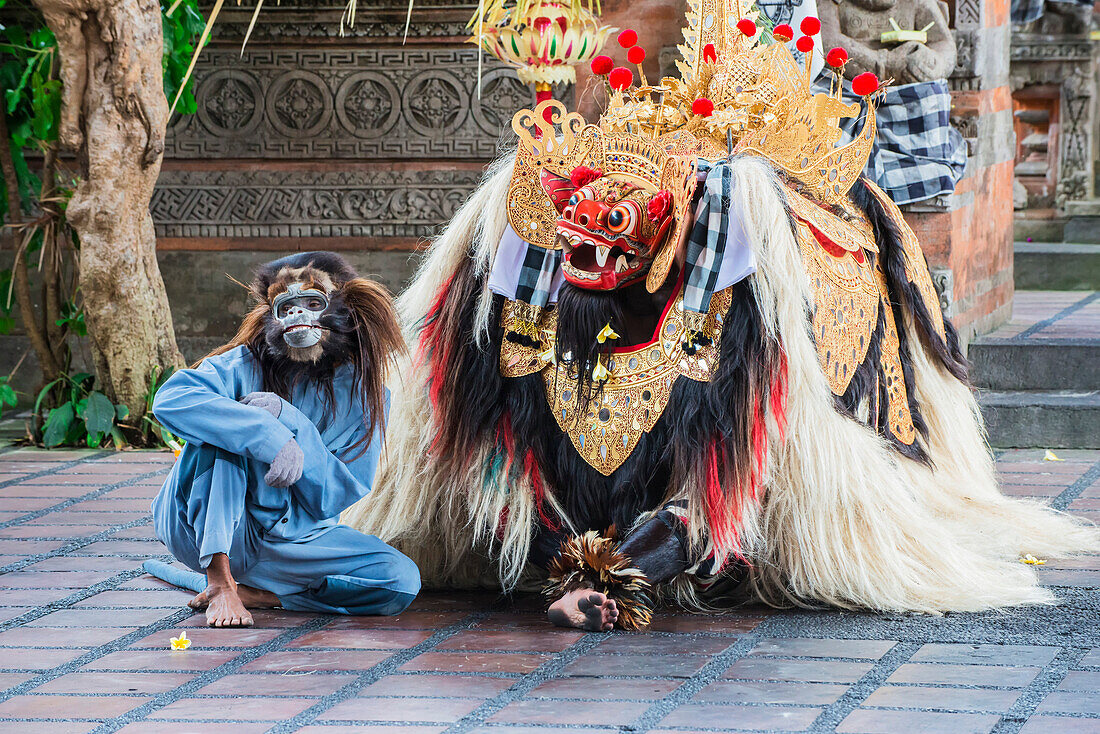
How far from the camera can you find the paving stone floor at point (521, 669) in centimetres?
276

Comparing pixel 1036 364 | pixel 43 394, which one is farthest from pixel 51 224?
pixel 1036 364

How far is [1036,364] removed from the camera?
595 centimetres

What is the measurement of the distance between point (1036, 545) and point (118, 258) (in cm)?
364

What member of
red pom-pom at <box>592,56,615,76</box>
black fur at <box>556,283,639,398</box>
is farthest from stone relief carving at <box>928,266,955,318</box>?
black fur at <box>556,283,639,398</box>

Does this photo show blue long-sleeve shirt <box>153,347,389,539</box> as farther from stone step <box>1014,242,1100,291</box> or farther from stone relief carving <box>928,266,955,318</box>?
stone step <box>1014,242,1100,291</box>

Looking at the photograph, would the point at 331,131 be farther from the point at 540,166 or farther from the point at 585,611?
the point at 585,611

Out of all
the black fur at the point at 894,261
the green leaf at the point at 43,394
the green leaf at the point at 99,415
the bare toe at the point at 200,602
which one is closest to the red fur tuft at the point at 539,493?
the bare toe at the point at 200,602

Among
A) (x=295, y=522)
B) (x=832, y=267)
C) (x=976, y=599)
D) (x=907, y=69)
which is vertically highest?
(x=907, y=69)

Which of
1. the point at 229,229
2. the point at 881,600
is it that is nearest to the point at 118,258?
the point at 229,229

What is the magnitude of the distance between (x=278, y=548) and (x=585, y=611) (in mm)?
803

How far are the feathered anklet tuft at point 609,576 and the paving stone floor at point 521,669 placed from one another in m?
0.06

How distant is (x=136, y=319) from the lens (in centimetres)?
577

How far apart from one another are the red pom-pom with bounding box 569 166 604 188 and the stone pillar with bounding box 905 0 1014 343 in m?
2.76

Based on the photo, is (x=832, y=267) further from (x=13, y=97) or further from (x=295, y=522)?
(x=13, y=97)
